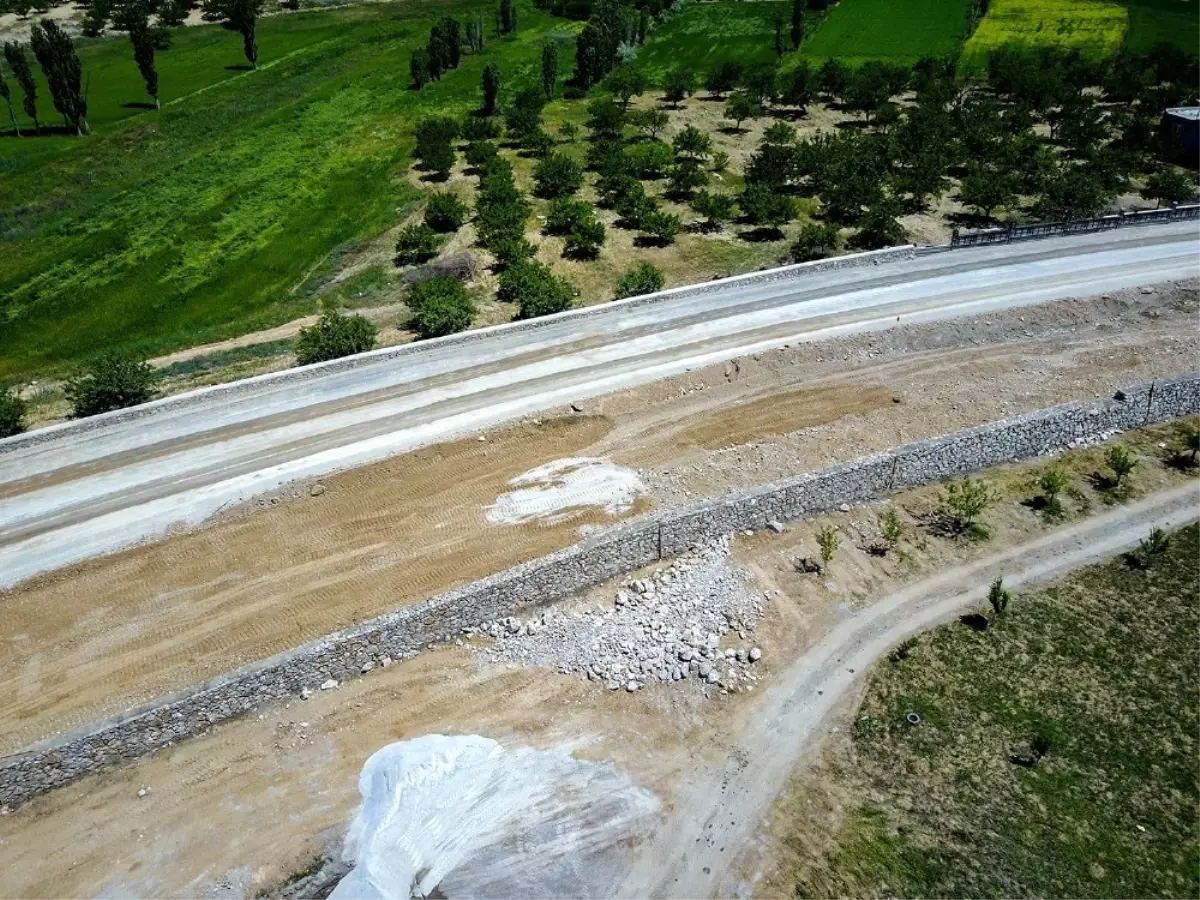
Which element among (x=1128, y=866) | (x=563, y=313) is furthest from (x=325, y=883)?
(x=563, y=313)

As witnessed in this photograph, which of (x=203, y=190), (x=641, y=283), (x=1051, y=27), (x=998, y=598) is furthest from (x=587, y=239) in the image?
(x=1051, y=27)

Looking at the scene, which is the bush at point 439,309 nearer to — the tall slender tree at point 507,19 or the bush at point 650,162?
the bush at point 650,162

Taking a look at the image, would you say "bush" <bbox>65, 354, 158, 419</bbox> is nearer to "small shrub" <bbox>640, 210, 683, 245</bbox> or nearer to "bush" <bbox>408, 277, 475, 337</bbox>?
"bush" <bbox>408, 277, 475, 337</bbox>

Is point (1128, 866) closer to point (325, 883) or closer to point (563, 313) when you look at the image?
point (325, 883)

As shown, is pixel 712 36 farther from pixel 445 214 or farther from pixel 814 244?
pixel 814 244

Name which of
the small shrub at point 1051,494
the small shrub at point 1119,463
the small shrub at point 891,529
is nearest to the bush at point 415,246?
the small shrub at point 891,529

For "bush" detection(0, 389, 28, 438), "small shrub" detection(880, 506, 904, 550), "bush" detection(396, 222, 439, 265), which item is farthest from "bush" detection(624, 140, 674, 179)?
"bush" detection(0, 389, 28, 438)
